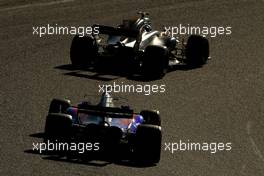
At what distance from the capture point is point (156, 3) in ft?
151

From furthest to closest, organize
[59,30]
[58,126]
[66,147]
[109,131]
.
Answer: [59,30] → [66,147] → [58,126] → [109,131]

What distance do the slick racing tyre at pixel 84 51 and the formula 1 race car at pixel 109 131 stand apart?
347 inches

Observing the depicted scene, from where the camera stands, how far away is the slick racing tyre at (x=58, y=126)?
2495 centimetres

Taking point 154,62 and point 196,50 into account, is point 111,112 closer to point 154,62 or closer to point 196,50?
point 154,62

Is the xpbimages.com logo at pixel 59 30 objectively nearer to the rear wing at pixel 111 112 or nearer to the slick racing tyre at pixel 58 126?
the rear wing at pixel 111 112

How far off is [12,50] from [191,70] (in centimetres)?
621

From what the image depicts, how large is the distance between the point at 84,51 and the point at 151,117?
29.3 ft

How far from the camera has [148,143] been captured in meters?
24.6

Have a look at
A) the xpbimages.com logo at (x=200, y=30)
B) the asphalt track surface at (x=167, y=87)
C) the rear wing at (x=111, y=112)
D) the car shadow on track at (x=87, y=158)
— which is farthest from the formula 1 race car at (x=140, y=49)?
the car shadow on track at (x=87, y=158)

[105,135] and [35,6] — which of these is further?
[35,6]

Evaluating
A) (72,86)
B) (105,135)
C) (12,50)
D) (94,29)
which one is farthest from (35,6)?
(105,135)

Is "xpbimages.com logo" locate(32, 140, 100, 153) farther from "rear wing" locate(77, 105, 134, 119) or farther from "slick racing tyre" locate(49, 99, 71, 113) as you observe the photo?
"slick racing tyre" locate(49, 99, 71, 113)

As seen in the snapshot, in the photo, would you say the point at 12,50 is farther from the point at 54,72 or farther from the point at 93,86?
the point at 93,86

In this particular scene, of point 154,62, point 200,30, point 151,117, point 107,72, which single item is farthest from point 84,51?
point 151,117
